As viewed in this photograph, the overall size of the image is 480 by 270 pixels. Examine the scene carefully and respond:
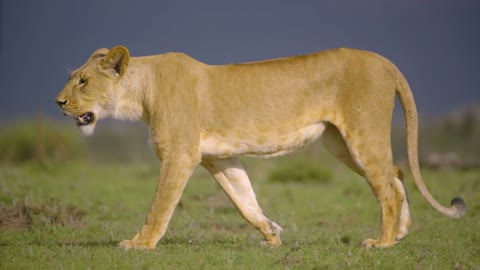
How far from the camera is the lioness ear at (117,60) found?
6961 mm

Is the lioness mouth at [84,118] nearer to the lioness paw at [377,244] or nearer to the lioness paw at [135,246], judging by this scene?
the lioness paw at [135,246]

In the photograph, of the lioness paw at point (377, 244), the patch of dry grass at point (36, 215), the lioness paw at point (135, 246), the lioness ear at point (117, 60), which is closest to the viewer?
the lioness paw at point (135, 246)

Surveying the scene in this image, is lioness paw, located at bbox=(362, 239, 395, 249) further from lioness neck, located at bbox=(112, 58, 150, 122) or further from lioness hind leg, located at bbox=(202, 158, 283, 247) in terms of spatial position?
lioness neck, located at bbox=(112, 58, 150, 122)

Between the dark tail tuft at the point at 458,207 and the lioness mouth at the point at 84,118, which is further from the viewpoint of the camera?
the lioness mouth at the point at 84,118

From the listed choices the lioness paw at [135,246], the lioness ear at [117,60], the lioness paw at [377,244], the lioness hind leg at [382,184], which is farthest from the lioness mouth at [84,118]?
the lioness paw at [377,244]

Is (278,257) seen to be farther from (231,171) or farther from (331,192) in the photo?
(331,192)

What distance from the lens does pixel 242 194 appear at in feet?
23.5

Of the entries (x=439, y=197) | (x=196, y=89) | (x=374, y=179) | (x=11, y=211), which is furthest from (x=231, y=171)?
(x=439, y=197)

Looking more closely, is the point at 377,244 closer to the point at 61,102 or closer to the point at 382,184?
the point at 382,184

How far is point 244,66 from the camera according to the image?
7102mm

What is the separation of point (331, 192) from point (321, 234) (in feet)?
14.0

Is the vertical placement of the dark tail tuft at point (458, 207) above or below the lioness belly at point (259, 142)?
below

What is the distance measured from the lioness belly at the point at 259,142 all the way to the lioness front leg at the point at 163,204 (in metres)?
0.34

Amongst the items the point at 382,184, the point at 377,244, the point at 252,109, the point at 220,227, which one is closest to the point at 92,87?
the point at 252,109
